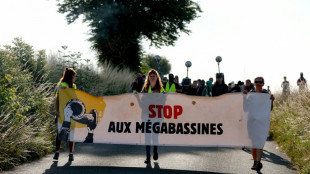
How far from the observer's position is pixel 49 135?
39.3 feet

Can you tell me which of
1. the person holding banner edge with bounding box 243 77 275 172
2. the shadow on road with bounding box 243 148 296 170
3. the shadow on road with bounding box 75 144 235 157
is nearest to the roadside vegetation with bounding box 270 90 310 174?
the shadow on road with bounding box 243 148 296 170

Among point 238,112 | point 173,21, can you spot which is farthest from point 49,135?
point 173,21

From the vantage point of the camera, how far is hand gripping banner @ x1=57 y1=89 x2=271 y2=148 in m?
9.23

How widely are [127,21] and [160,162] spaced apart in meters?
25.6

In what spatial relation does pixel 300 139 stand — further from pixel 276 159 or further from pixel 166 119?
pixel 166 119

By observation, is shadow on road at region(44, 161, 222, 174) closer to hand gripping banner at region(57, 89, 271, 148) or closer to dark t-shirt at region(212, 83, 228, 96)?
hand gripping banner at region(57, 89, 271, 148)

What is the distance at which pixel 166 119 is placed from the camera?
9.55 metres

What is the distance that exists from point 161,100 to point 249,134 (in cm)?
193

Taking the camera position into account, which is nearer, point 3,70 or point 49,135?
point 3,70

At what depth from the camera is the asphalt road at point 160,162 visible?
8.42m

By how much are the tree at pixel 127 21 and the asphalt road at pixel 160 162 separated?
22132 millimetres

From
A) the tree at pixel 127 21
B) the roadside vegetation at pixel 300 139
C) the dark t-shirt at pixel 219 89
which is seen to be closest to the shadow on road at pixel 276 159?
the roadside vegetation at pixel 300 139

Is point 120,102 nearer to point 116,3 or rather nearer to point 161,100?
point 161,100

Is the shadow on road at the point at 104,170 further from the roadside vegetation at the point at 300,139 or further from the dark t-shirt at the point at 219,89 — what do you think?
the dark t-shirt at the point at 219,89
